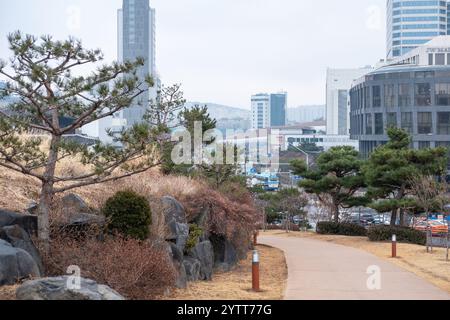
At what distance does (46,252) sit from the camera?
10398mm

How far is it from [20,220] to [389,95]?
232ft

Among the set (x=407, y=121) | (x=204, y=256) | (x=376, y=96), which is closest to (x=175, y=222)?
(x=204, y=256)

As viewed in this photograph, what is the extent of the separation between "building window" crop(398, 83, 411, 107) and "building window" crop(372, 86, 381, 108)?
8.86 ft

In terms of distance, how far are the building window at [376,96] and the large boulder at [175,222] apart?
6749 centimetres

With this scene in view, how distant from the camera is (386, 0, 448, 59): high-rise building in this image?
144 metres

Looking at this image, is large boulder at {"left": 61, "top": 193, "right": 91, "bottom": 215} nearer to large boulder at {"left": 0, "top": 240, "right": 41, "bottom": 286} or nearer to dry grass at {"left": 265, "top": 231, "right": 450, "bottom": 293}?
large boulder at {"left": 0, "top": 240, "right": 41, "bottom": 286}

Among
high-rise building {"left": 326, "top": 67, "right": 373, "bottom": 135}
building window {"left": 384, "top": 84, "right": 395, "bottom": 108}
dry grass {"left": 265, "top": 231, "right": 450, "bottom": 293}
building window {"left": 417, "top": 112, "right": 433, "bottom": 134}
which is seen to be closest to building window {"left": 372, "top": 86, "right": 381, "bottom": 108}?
building window {"left": 384, "top": 84, "right": 395, "bottom": 108}

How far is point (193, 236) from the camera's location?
14.1m

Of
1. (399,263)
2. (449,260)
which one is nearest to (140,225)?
(399,263)

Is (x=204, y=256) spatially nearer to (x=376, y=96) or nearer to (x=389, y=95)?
(x=389, y=95)

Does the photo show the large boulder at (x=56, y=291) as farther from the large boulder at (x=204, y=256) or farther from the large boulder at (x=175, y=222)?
the large boulder at (x=204, y=256)

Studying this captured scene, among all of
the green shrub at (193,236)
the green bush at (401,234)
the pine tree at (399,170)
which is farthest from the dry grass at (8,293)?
the pine tree at (399,170)

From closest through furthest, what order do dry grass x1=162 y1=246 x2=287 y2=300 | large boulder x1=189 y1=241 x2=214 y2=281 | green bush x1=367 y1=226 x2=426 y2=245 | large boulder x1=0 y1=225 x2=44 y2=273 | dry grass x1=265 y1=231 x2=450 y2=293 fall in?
1. large boulder x1=0 y1=225 x2=44 y2=273
2. dry grass x1=162 y1=246 x2=287 y2=300
3. large boulder x1=189 y1=241 x2=214 y2=281
4. dry grass x1=265 y1=231 x2=450 y2=293
5. green bush x1=367 y1=226 x2=426 y2=245

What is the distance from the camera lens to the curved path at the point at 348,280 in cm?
1145
